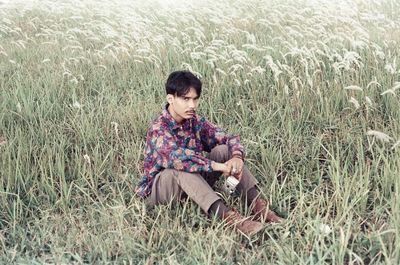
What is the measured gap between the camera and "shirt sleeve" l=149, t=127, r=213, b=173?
274 cm

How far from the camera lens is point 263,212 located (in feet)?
9.24

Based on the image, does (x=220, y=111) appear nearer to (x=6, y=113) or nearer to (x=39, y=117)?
(x=39, y=117)

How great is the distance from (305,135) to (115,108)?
1629mm

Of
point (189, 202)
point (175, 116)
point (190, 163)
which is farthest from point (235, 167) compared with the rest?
point (175, 116)

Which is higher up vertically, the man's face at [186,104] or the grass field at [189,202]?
the man's face at [186,104]

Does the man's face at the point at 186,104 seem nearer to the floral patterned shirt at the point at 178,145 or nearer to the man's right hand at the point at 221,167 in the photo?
the floral patterned shirt at the point at 178,145

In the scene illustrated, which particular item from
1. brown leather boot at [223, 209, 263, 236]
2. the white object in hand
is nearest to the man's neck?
the white object in hand

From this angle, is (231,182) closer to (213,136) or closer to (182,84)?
(213,136)

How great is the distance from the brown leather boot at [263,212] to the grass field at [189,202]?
0.26 feet

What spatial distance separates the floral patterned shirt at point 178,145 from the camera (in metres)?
2.74

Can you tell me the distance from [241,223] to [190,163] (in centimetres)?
45

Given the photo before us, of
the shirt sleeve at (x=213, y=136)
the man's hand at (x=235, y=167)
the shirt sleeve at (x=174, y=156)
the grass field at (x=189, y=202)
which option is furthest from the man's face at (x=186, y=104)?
the grass field at (x=189, y=202)

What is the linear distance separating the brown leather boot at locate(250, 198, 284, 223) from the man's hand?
0.19m

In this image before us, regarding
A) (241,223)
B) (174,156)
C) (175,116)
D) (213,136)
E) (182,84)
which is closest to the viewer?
(241,223)
